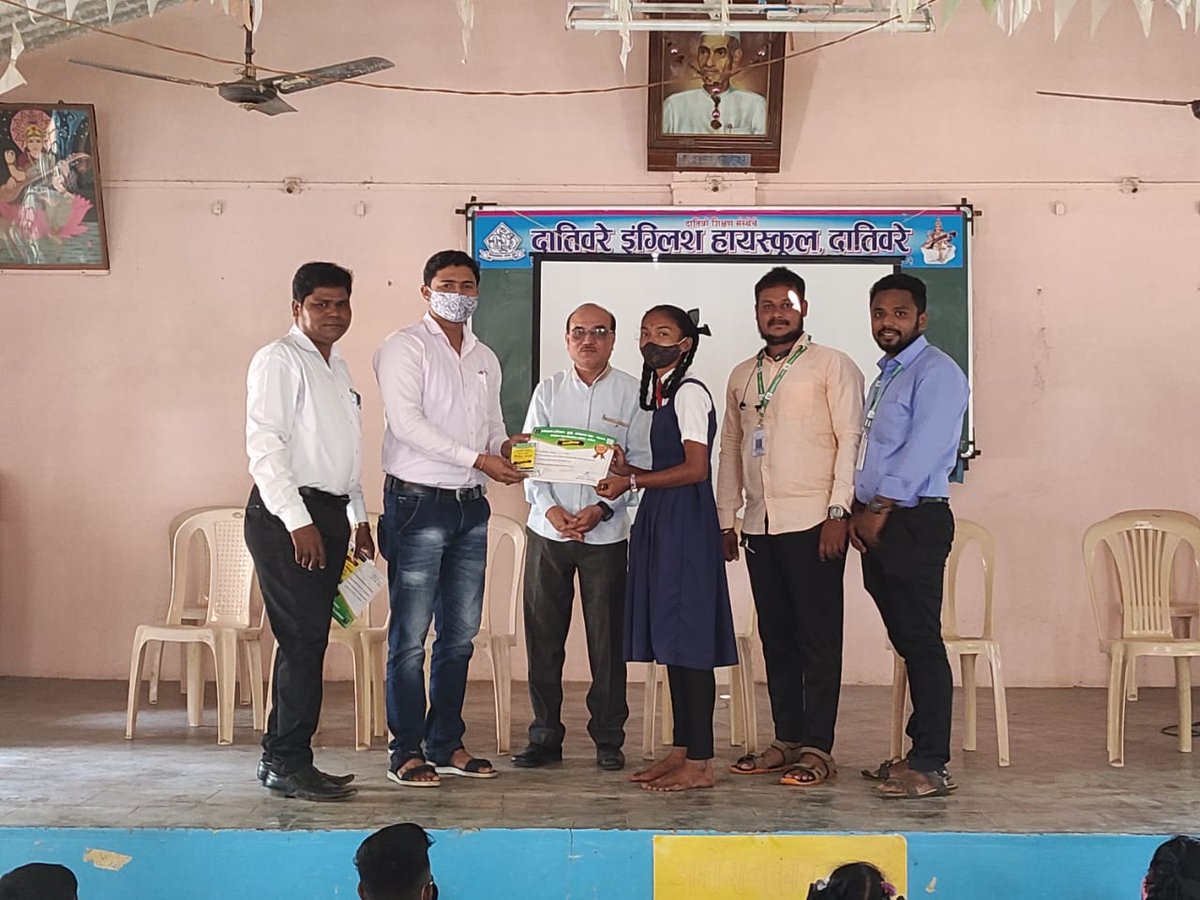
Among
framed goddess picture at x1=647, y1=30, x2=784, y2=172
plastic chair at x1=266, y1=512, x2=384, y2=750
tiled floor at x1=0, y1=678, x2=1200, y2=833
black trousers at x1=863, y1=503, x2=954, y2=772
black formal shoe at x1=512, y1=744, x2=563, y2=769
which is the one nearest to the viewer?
tiled floor at x1=0, y1=678, x2=1200, y2=833

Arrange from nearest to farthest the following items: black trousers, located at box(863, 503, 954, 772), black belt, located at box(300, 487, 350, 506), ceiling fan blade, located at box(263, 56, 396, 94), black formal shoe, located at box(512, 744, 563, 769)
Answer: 1. black belt, located at box(300, 487, 350, 506)
2. black trousers, located at box(863, 503, 954, 772)
3. black formal shoe, located at box(512, 744, 563, 769)
4. ceiling fan blade, located at box(263, 56, 396, 94)

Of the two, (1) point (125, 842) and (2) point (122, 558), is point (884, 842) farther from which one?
(2) point (122, 558)

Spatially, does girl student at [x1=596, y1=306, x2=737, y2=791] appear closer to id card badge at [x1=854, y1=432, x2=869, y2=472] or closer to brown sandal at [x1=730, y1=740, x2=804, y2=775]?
brown sandal at [x1=730, y1=740, x2=804, y2=775]

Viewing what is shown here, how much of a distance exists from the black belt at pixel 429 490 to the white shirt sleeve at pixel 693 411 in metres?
0.71

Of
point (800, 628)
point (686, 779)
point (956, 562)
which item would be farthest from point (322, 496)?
point (956, 562)

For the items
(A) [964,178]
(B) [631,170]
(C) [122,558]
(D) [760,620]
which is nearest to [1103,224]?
(A) [964,178]

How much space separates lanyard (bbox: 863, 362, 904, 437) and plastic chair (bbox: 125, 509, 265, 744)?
2.55 m

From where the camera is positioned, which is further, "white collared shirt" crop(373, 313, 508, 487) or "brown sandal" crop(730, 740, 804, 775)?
"brown sandal" crop(730, 740, 804, 775)

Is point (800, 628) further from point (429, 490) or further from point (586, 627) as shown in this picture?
point (429, 490)

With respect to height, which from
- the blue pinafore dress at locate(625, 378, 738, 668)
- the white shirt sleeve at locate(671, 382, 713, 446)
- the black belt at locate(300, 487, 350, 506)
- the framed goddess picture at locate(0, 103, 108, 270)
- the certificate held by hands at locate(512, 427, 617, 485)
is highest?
the framed goddess picture at locate(0, 103, 108, 270)

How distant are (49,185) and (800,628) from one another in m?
4.49

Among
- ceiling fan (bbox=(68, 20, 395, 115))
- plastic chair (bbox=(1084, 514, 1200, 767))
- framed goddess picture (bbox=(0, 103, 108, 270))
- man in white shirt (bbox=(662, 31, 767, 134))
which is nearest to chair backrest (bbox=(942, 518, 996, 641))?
plastic chair (bbox=(1084, 514, 1200, 767))

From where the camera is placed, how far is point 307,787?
3.89m

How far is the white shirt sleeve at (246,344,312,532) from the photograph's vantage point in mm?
3836
